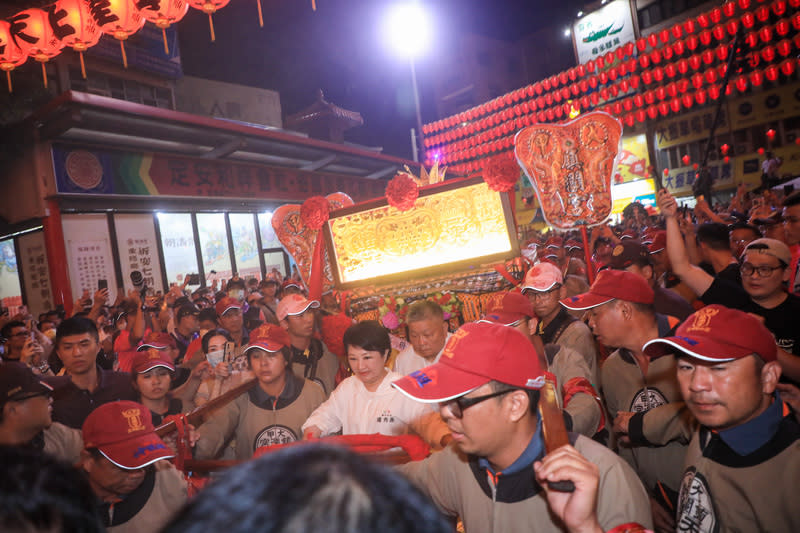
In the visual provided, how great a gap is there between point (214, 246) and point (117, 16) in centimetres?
801

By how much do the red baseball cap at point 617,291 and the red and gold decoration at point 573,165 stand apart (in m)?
2.55

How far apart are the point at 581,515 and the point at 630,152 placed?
29.2 m

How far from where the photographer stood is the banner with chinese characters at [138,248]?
11.2 metres

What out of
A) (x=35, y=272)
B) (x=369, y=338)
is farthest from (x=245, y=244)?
(x=369, y=338)

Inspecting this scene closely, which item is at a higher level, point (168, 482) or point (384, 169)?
point (384, 169)

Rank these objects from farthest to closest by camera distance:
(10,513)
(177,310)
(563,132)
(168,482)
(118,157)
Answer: (118,157) → (177,310) → (563,132) → (168,482) → (10,513)

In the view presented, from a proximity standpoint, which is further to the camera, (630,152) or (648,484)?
(630,152)

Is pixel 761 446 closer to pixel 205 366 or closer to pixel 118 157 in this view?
pixel 205 366

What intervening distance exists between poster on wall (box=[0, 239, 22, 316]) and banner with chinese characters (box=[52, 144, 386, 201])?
2579 millimetres

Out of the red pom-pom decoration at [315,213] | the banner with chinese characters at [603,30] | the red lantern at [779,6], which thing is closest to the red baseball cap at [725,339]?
the red pom-pom decoration at [315,213]

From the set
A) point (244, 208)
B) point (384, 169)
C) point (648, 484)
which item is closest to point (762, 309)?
point (648, 484)

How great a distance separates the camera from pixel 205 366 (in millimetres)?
4754

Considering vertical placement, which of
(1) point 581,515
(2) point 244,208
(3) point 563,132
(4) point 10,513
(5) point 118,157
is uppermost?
(5) point 118,157

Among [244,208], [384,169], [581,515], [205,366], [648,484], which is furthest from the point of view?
[384,169]
